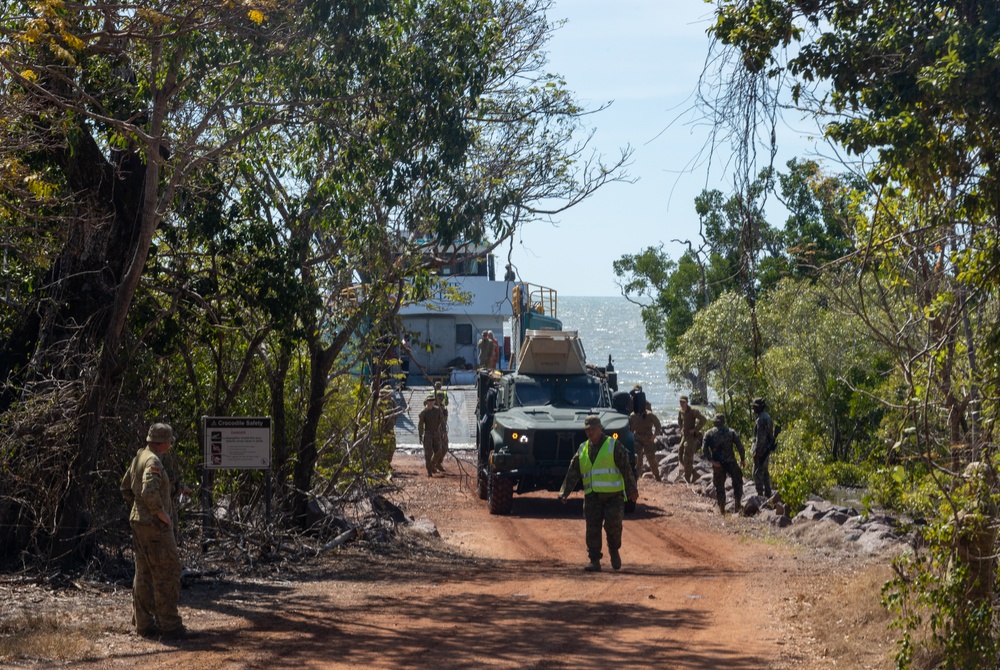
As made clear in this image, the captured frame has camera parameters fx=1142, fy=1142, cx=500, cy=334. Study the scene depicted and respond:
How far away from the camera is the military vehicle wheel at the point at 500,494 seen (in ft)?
59.6

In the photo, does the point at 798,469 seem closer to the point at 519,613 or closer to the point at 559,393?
the point at 559,393

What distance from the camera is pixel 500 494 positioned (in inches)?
721

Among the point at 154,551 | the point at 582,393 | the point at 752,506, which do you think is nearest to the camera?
the point at 154,551

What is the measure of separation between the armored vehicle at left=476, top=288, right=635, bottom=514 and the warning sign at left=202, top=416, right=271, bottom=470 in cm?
600

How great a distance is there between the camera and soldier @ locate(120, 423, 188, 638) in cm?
873

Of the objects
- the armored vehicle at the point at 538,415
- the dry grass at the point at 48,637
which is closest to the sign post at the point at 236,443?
the dry grass at the point at 48,637

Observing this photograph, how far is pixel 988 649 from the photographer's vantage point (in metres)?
6.59

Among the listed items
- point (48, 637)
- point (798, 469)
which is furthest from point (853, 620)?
point (798, 469)

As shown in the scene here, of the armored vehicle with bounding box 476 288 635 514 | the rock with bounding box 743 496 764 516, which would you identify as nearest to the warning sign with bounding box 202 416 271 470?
the armored vehicle with bounding box 476 288 635 514

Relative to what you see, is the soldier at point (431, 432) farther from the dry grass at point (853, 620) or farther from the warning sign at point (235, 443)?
the dry grass at point (853, 620)

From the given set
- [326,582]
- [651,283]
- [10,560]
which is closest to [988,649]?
[326,582]

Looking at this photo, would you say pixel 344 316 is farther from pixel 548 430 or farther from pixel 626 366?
pixel 626 366

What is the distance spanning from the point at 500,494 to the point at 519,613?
8338 mm

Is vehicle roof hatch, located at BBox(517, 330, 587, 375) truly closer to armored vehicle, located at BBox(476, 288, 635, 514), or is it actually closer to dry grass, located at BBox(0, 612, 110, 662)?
armored vehicle, located at BBox(476, 288, 635, 514)
